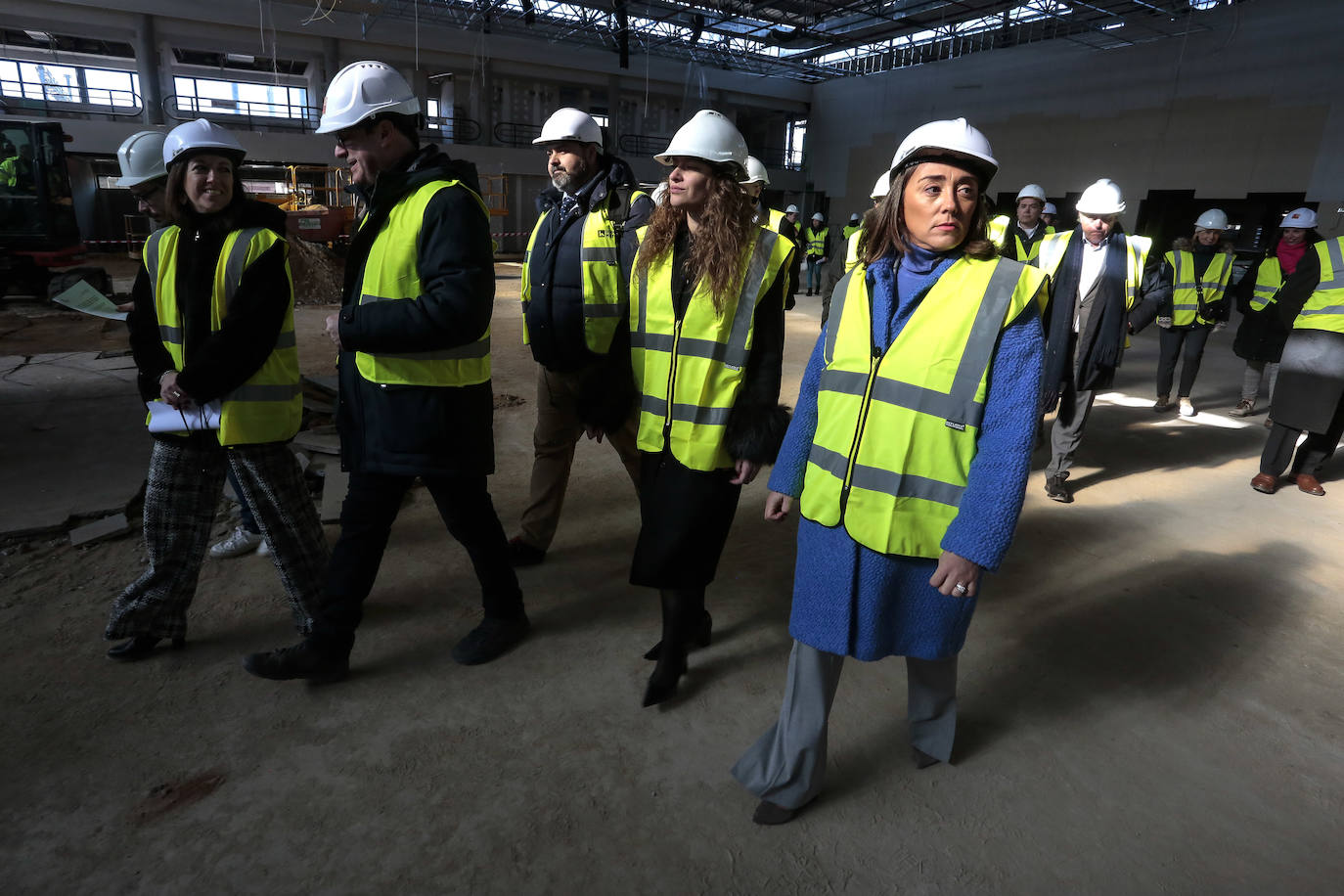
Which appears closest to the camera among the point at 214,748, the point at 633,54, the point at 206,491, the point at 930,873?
the point at 930,873

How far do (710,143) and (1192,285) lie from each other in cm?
649

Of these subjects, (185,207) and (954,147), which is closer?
(954,147)

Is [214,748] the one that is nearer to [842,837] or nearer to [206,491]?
[206,491]

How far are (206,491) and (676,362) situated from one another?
1765 millimetres

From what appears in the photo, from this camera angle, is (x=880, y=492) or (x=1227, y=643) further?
(x=1227, y=643)

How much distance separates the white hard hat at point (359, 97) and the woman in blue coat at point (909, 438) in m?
1.46

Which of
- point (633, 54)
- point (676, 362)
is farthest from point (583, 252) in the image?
point (633, 54)

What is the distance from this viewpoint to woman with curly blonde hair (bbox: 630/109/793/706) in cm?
236

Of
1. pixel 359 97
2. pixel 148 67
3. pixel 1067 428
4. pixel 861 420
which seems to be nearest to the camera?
pixel 861 420

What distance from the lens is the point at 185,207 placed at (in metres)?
2.46

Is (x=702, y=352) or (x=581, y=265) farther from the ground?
(x=581, y=265)

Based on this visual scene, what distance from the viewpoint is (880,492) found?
5.87 feet

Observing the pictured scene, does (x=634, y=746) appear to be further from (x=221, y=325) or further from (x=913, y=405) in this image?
(x=221, y=325)

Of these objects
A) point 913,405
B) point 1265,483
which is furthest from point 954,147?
point 1265,483
